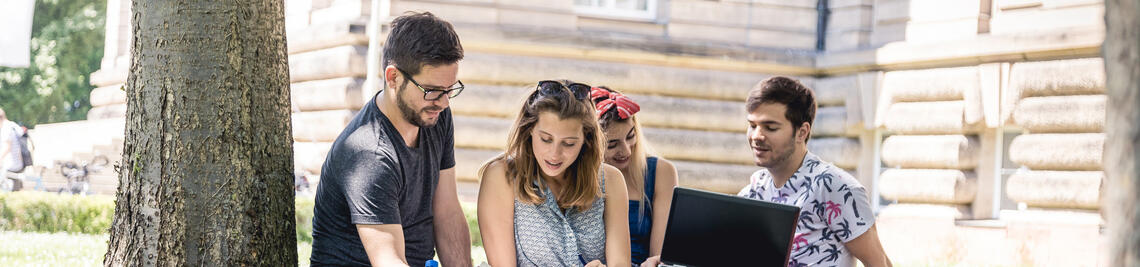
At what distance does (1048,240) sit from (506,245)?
9.46 m

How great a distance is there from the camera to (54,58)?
35.9 metres

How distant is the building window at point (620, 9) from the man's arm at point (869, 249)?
414 inches

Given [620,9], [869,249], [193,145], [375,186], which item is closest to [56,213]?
[620,9]

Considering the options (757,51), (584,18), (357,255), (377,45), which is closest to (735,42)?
(757,51)

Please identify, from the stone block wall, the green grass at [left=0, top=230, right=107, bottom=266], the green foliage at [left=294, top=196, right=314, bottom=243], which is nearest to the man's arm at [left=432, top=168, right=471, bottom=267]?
the green grass at [left=0, top=230, right=107, bottom=266]

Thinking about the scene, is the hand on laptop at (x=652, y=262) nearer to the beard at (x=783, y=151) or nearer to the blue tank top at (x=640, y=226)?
the blue tank top at (x=640, y=226)

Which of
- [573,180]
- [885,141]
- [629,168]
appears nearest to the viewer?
[573,180]

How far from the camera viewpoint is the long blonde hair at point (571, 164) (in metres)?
4.39

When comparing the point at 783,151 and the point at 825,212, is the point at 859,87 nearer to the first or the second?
the point at 783,151

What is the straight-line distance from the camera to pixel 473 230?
39.8 feet

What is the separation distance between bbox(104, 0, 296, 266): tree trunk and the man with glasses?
1.24 feet

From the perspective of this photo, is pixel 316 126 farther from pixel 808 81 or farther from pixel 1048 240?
pixel 1048 240

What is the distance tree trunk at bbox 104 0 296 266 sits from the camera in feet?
14.3

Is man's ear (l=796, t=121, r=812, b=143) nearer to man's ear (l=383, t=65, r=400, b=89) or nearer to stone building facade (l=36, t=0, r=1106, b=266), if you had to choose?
man's ear (l=383, t=65, r=400, b=89)
